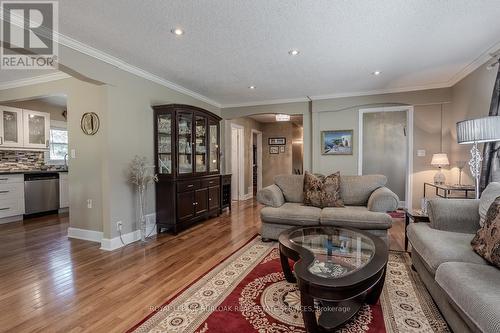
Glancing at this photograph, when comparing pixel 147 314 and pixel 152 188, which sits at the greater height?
pixel 152 188

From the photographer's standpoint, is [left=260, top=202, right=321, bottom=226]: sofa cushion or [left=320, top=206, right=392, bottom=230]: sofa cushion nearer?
[left=320, top=206, right=392, bottom=230]: sofa cushion

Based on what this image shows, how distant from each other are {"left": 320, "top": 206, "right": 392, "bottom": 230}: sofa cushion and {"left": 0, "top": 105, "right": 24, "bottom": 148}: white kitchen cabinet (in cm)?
593

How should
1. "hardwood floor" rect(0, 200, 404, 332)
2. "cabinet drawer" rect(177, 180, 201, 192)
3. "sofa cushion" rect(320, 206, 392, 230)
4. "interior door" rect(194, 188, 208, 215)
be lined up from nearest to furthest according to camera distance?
1. "hardwood floor" rect(0, 200, 404, 332)
2. "sofa cushion" rect(320, 206, 392, 230)
3. "cabinet drawer" rect(177, 180, 201, 192)
4. "interior door" rect(194, 188, 208, 215)

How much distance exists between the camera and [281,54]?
3045mm

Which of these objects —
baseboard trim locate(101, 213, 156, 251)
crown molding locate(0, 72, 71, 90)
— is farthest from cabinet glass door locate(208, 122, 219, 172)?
crown molding locate(0, 72, 71, 90)

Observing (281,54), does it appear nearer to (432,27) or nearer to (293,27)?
(293,27)

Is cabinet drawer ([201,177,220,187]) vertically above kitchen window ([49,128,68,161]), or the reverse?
kitchen window ([49,128,68,161])

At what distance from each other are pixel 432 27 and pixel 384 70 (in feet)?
4.06

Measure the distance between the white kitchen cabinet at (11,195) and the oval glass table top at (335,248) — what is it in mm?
5152

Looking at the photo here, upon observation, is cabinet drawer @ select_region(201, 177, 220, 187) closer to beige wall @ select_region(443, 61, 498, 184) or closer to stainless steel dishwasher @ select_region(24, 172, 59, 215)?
stainless steel dishwasher @ select_region(24, 172, 59, 215)

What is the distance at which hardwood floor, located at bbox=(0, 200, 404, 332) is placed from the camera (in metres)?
1.78

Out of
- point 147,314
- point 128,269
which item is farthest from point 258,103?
point 147,314

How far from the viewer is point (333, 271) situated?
179cm

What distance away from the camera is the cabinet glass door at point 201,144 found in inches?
169
